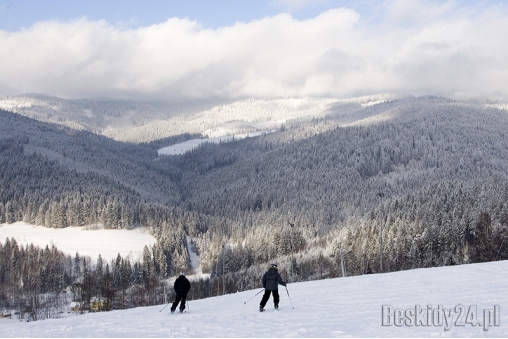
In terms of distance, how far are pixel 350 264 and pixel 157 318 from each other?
6462cm

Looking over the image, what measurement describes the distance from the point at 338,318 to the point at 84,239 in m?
138

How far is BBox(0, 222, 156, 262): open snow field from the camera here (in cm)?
13075

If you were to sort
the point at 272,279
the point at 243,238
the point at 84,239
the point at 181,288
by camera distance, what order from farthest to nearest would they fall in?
the point at 243,238 → the point at 84,239 → the point at 181,288 → the point at 272,279

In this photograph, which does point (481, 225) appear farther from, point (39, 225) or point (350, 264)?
point (39, 225)

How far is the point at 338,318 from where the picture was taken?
59.4ft

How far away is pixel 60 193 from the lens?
7229 inches

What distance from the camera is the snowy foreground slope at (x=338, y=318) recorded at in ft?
51.0

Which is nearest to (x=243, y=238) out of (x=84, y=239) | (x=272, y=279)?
(x=84, y=239)

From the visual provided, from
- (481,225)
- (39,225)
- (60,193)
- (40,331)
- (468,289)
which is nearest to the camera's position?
(40,331)

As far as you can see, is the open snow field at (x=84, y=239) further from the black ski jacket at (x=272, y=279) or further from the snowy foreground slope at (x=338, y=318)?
the black ski jacket at (x=272, y=279)

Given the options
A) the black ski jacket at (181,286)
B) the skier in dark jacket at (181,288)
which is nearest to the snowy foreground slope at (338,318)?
the skier in dark jacket at (181,288)

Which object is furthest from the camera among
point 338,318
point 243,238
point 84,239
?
point 243,238

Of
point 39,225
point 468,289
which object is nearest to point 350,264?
point 468,289

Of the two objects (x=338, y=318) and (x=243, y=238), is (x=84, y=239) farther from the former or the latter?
(x=338, y=318)
